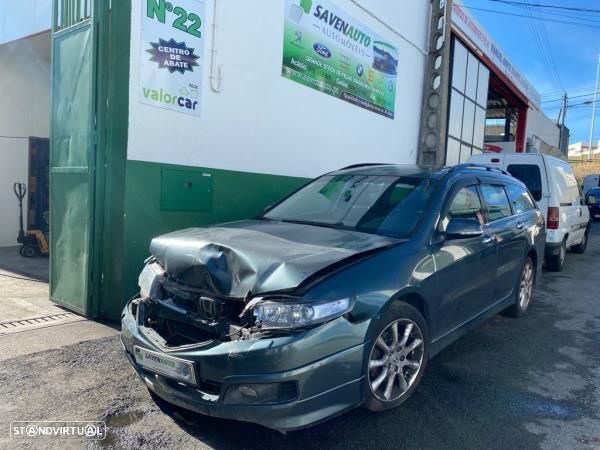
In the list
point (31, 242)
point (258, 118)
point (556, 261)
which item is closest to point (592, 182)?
point (556, 261)

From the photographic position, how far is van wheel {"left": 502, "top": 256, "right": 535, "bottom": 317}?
5.31m

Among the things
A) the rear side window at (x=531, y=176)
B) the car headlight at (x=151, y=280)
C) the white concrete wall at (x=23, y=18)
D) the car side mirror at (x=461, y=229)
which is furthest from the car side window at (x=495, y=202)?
the white concrete wall at (x=23, y=18)

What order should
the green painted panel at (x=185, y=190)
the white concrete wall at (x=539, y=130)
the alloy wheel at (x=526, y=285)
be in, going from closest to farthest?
the green painted panel at (x=185, y=190) < the alloy wheel at (x=526, y=285) < the white concrete wall at (x=539, y=130)

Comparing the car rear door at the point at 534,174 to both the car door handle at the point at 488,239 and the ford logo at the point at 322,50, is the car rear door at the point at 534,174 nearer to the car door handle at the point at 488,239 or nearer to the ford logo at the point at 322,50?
the ford logo at the point at 322,50

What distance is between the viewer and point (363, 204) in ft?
13.1

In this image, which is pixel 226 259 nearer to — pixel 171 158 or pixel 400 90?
pixel 171 158

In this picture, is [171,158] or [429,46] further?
[429,46]

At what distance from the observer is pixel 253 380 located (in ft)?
8.09

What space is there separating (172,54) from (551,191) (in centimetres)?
633

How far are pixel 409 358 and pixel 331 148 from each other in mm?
5779

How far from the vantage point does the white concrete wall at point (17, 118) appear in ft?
29.3

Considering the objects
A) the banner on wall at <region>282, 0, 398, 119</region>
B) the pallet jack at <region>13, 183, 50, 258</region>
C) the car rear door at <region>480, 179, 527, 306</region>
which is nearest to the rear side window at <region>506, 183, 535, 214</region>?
the car rear door at <region>480, 179, 527, 306</region>

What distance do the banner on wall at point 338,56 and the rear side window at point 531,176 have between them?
304 centimetres

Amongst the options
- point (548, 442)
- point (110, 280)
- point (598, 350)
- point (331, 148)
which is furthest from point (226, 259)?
point (331, 148)
